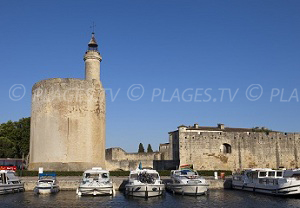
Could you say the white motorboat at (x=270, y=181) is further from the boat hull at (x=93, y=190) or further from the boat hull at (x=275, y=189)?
the boat hull at (x=93, y=190)

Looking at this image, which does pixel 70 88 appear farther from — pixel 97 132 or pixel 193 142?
pixel 193 142

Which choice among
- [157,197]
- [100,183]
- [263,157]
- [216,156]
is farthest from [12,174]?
[263,157]

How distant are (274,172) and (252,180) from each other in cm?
204

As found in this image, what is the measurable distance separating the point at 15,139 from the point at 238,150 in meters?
29.3

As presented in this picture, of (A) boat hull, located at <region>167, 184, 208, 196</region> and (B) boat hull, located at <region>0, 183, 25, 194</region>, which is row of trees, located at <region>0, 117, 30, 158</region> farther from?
(A) boat hull, located at <region>167, 184, 208, 196</region>

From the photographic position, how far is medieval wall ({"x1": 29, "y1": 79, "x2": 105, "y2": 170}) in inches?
1358

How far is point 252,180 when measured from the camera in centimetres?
2697

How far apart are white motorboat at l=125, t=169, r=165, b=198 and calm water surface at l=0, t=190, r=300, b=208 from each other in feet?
1.58

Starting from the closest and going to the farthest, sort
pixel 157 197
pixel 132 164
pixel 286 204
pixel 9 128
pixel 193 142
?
pixel 286 204
pixel 157 197
pixel 193 142
pixel 132 164
pixel 9 128

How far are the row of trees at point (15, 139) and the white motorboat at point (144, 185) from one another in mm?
28425

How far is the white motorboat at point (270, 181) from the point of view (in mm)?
22641

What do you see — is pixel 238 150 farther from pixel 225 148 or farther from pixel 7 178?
pixel 7 178

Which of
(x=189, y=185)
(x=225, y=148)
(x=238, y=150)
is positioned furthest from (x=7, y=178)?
(x=238, y=150)

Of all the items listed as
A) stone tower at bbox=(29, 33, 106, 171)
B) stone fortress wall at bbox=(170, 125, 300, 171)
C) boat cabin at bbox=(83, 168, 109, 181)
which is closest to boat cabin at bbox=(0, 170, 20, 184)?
boat cabin at bbox=(83, 168, 109, 181)
